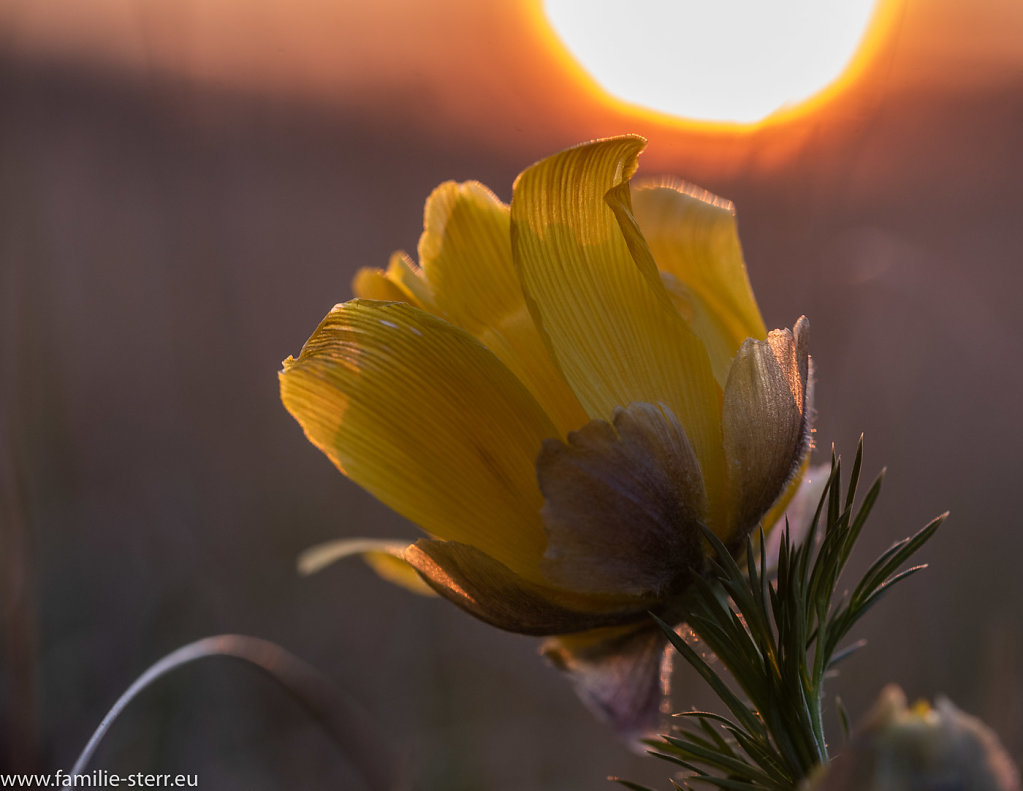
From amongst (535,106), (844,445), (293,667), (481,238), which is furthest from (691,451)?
(844,445)

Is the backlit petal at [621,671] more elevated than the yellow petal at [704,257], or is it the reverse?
the yellow petal at [704,257]

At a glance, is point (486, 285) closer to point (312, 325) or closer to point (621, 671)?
point (621, 671)

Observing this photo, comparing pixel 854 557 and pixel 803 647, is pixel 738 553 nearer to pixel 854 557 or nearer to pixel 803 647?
pixel 803 647

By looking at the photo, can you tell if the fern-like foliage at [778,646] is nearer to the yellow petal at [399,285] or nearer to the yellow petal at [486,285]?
the yellow petal at [486,285]

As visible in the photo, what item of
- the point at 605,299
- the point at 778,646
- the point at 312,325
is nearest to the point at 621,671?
the point at 778,646

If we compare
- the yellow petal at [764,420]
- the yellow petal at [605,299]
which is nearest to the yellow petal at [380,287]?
the yellow petal at [605,299]

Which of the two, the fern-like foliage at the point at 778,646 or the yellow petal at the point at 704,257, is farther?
the yellow petal at the point at 704,257
